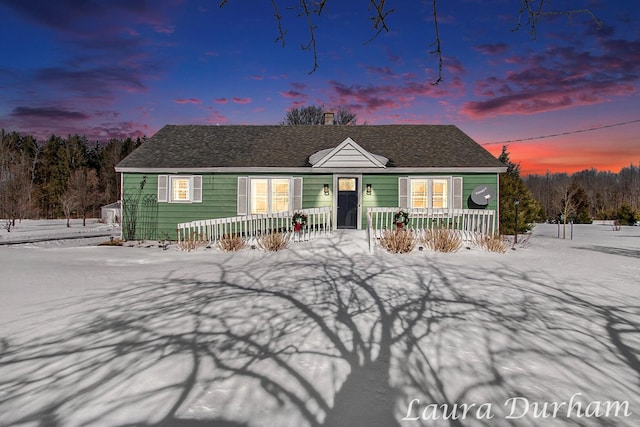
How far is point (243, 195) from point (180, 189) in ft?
9.44

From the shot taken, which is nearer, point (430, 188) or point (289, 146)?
point (430, 188)

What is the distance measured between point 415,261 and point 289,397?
6.75 m

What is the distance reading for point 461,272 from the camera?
25.9 ft

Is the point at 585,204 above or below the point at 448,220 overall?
above

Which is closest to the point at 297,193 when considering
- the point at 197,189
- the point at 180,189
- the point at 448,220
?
the point at 197,189

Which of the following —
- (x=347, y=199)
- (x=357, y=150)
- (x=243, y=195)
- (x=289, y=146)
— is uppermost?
(x=289, y=146)

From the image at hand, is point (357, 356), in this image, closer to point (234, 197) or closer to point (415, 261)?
point (415, 261)

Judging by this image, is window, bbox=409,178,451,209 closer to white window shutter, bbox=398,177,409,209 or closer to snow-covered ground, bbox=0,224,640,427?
white window shutter, bbox=398,177,409,209

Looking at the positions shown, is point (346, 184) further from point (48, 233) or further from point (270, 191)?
point (48, 233)

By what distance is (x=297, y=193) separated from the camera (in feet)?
51.0

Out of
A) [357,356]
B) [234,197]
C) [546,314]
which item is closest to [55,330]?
[357,356]

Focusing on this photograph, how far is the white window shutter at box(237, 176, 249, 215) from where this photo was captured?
15633 mm

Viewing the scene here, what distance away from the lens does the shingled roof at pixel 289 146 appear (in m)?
15.5

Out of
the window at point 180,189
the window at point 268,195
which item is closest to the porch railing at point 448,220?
the window at point 268,195
